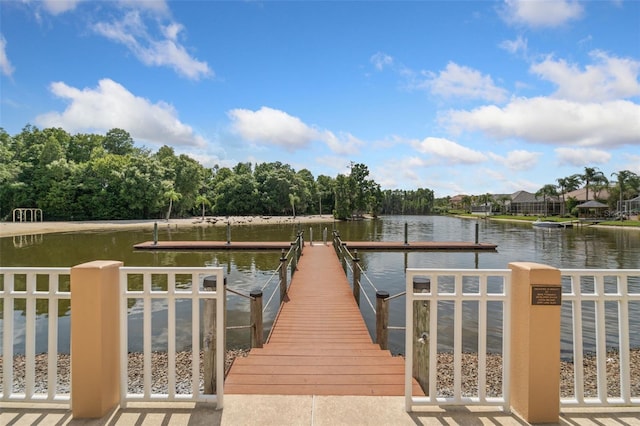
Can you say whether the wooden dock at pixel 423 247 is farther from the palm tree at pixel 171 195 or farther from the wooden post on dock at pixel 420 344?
the palm tree at pixel 171 195

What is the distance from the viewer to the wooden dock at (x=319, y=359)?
3.28 m

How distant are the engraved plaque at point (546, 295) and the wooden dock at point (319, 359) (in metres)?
1.50

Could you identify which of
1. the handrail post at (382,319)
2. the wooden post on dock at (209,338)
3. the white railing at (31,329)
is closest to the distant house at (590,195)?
the handrail post at (382,319)

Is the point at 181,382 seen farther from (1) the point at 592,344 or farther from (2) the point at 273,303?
(1) the point at 592,344

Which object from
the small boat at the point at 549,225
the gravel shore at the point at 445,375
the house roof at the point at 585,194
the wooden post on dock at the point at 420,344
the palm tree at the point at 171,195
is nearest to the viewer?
the wooden post on dock at the point at 420,344

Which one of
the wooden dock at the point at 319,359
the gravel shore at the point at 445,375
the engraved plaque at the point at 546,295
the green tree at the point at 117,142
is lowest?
the gravel shore at the point at 445,375

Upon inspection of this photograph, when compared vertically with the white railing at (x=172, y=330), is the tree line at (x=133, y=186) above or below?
above

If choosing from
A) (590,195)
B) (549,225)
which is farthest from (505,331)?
(590,195)

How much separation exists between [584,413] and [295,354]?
2.86 metres

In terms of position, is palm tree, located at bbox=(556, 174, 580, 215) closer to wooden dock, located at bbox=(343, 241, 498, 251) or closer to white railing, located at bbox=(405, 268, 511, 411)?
wooden dock, located at bbox=(343, 241, 498, 251)

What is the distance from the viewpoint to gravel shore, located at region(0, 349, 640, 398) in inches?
183

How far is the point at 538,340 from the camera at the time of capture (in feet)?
7.82

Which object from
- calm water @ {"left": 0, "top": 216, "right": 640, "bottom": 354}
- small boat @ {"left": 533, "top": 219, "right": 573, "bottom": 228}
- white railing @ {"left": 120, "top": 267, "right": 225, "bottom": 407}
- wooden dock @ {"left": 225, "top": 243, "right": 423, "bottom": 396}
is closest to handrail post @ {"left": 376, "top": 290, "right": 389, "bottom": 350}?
wooden dock @ {"left": 225, "top": 243, "right": 423, "bottom": 396}

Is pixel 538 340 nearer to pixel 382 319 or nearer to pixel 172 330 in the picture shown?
pixel 172 330
